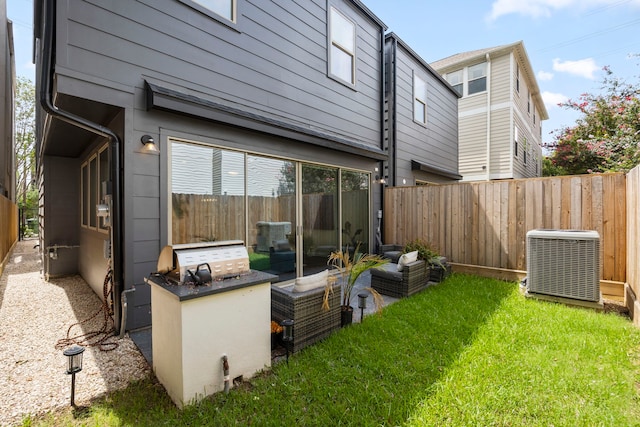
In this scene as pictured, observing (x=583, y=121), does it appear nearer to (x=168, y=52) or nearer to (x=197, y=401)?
(x=168, y=52)

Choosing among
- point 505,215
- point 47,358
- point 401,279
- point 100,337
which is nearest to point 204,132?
point 100,337

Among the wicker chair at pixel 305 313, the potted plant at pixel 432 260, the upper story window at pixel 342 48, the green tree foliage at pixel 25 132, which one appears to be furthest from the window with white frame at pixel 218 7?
the green tree foliage at pixel 25 132

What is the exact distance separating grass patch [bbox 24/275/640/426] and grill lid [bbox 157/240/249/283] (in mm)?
909

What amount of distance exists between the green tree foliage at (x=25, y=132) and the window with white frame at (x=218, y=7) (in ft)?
63.0

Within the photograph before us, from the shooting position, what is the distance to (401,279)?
4578mm

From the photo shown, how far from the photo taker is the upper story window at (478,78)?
1203 cm

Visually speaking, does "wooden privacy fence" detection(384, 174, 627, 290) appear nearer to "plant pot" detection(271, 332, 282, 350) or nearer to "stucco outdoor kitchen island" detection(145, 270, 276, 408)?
"plant pot" detection(271, 332, 282, 350)

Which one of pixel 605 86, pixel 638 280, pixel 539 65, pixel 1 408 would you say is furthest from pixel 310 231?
pixel 539 65

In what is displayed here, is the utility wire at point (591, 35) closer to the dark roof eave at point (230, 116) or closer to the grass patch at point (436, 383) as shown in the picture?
the dark roof eave at point (230, 116)

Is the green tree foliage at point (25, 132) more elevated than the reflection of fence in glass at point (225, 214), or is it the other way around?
the green tree foliage at point (25, 132)

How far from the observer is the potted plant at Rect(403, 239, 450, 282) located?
200 inches

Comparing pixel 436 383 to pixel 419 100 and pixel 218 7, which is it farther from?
pixel 419 100

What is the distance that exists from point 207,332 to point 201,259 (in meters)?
0.57

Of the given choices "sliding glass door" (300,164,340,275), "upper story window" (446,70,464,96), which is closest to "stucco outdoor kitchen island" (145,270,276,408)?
"sliding glass door" (300,164,340,275)
